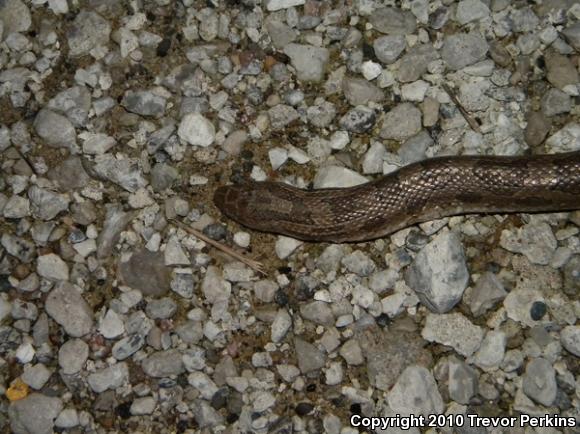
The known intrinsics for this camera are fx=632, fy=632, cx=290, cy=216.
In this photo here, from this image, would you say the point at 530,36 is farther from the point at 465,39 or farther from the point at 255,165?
the point at 255,165

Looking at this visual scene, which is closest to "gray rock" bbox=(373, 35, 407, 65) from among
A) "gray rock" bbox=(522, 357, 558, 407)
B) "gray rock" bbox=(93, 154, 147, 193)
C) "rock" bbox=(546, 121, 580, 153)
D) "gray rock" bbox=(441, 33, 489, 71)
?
"gray rock" bbox=(441, 33, 489, 71)

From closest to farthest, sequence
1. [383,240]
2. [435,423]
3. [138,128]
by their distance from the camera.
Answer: [435,423], [383,240], [138,128]

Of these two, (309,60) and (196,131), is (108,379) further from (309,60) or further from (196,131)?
(309,60)

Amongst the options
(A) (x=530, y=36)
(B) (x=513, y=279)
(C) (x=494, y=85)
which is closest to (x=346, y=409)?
(B) (x=513, y=279)

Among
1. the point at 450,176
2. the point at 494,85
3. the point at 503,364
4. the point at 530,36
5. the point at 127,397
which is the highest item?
the point at 530,36

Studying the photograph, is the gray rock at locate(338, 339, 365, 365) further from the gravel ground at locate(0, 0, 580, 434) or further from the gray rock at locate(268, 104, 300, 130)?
the gray rock at locate(268, 104, 300, 130)

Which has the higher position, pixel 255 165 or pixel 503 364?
pixel 255 165
